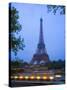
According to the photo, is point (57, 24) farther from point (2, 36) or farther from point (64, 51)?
point (2, 36)

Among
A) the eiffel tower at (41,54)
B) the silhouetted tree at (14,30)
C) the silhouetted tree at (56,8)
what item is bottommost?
the eiffel tower at (41,54)

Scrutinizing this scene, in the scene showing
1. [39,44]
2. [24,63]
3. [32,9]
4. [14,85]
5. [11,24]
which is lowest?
[14,85]

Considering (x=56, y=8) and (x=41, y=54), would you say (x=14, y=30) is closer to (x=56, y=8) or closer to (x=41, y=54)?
(x=41, y=54)

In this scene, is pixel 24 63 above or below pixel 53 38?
below

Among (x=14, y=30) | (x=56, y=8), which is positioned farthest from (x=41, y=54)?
(x=56, y=8)

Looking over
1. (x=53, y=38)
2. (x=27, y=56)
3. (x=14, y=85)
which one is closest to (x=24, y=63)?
(x=27, y=56)

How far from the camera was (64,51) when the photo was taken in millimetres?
2492

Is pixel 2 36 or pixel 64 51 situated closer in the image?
pixel 2 36

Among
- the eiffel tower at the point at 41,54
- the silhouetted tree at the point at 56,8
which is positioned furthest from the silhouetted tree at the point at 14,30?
the silhouetted tree at the point at 56,8

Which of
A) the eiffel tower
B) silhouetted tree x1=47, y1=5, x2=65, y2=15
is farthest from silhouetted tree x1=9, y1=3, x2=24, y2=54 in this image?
silhouetted tree x1=47, y1=5, x2=65, y2=15

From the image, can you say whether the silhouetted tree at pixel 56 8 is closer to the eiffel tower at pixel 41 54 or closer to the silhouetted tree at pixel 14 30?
the eiffel tower at pixel 41 54

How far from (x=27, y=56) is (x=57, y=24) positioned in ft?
1.46

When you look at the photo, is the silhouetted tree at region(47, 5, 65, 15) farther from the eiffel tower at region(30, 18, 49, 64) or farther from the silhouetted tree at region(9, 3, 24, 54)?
the silhouetted tree at region(9, 3, 24, 54)

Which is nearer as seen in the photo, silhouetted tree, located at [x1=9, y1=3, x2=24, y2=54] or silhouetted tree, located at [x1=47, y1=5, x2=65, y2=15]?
silhouetted tree, located at [x1=9, y1=3, x2=24, y2=54]
